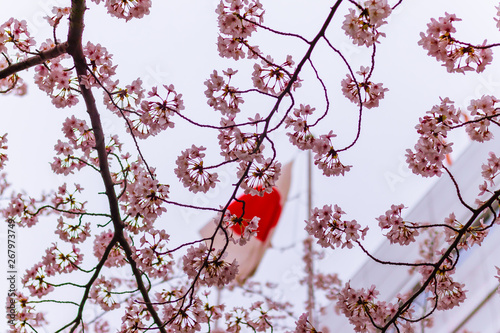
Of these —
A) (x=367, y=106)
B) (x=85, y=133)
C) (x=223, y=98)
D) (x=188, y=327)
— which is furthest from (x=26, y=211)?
(x=367, y=106)

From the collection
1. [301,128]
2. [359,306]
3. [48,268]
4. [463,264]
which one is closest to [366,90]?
[301,128]

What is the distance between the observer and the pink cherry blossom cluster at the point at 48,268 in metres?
3.09

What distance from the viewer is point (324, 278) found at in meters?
8.12

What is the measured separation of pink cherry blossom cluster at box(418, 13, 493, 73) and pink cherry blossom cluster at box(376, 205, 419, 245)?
2.40 feet

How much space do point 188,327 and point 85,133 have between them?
1.30 meters

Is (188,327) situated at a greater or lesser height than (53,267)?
lesser

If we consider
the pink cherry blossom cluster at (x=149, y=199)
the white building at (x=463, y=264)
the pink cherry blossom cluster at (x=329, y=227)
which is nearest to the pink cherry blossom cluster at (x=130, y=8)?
the pink cherry blossom cluster at (x=149, y=199)

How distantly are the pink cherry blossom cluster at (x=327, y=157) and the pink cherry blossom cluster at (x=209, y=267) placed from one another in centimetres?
64

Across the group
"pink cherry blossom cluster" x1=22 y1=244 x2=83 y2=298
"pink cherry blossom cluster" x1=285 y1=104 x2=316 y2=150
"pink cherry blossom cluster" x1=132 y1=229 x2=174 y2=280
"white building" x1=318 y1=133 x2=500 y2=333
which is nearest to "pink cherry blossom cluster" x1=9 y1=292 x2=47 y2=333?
"pink cherry blossom cluster" x1=22 y1=244 x2=83 y2=298

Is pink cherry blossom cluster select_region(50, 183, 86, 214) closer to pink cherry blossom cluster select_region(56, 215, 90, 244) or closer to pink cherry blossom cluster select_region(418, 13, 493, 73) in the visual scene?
pink cherry blossom cluster select_region(56, 215, 90, 244)

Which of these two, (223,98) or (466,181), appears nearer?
(223,98)

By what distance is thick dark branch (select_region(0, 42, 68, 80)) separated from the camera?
7.81 ft

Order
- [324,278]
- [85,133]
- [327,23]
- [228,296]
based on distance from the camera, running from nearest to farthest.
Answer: [327,23] → [85,133] → [324,278] → [228,296]

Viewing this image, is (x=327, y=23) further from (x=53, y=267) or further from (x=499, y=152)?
(x=499, y=152)
